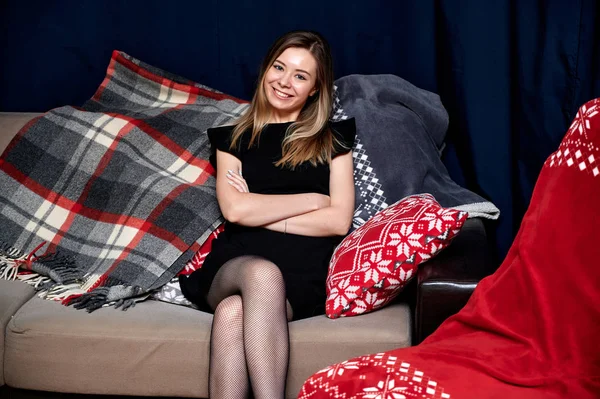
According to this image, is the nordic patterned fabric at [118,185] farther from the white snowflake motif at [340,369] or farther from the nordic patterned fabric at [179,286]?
the white snowflake motif at [340,369]

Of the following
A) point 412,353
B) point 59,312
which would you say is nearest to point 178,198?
point 59,312

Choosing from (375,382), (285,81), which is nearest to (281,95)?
(285,81)

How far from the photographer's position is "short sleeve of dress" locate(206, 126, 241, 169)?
226 cm

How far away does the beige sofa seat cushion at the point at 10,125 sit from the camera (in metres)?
2.56

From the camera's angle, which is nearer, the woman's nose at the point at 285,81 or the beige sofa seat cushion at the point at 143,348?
the beige sofa seat cushion at the point at 143,348

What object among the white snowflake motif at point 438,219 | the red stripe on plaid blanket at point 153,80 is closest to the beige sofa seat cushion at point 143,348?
the white snowflake motif at point 438,219

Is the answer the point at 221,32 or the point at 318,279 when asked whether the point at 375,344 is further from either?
the point at 221,32

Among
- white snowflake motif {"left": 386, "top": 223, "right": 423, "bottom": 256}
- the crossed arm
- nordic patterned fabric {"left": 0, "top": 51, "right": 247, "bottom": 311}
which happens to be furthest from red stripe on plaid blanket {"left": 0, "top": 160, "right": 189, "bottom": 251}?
white snowflake motif {"left": 386, "top": 223, "right": 423, "bottom": 256}

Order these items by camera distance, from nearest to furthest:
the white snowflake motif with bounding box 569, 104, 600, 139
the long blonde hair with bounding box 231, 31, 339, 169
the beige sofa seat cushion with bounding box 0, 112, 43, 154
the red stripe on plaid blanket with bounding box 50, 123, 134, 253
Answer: the white snowflake motif with bounding box 569, 104, 600, 139
the long blonde hair with bounding box 231, 31, 339, 169
the red stripe on plaid blanket with bounding box 50, 123, 134, 253
the beige sofa seat cushion with bounding box 0, 112, 43, 154

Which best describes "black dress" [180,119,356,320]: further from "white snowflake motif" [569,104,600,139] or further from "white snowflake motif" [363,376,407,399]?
"white snowflake motif" [569,104,600,139]

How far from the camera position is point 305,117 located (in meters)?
2.30

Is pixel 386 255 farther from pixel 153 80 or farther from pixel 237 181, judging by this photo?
pixel 153 80

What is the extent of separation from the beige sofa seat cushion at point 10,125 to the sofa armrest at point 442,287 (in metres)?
1.46

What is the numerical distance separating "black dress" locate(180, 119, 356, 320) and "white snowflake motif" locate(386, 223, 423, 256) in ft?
0.85
